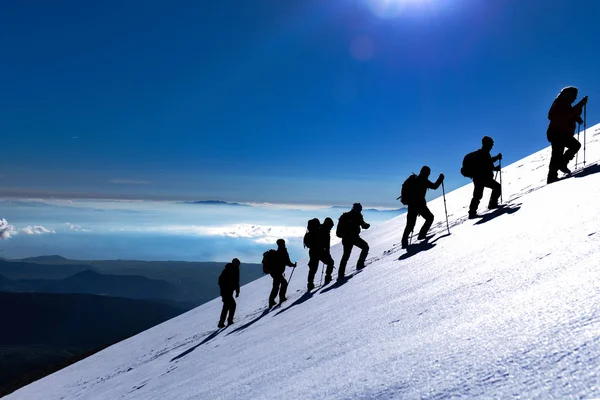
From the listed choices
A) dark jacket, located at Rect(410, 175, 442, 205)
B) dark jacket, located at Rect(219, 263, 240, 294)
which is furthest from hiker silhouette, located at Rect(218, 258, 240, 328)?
dark jacket, located at Rect(410, 175, 442, 205)

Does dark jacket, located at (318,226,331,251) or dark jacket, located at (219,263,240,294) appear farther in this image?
dark jacket, located at (219,263,240,294)

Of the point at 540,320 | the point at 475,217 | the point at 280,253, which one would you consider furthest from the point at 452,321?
the point at 280,253

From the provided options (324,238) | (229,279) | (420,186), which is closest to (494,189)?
(420,186)

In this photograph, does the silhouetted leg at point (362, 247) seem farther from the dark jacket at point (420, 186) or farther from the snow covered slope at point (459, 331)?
the snow covered slope at point (459, 331)

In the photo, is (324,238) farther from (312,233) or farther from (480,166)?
(480,166)

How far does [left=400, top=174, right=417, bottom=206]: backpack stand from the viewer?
11.0 m

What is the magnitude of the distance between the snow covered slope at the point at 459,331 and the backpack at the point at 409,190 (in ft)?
8.20

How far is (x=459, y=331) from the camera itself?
11.1ft

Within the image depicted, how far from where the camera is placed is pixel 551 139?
416 inches

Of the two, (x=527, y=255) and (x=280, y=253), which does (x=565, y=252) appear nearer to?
(x=527, y=255)

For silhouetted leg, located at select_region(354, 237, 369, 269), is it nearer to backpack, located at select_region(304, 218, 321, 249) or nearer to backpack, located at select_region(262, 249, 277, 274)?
backpack, located at select_region(304, 218, 321, 249)

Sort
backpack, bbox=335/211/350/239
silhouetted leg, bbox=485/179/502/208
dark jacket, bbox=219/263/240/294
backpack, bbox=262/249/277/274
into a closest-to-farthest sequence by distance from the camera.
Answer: silhouetted leg, bbox=485/179/502/208
backpack, bbox=335/211/350/239
backpack, bbox=262/249/277/274
dark jacket, bbox=219/263/240/294

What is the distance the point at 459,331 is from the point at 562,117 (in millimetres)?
8995

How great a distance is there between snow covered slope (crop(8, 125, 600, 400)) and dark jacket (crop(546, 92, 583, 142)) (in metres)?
2.29
